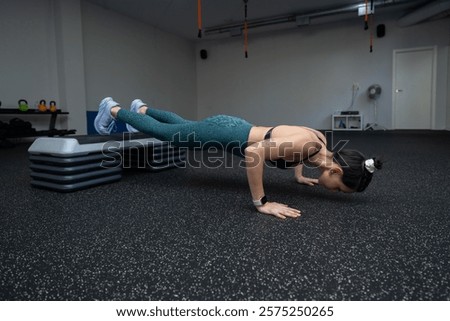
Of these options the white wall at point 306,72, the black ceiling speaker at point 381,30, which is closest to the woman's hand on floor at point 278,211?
the white wall at point 306,72

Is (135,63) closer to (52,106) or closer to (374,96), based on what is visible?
(52,106)

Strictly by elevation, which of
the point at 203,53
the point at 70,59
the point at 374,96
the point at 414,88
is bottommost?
the point at 374,96

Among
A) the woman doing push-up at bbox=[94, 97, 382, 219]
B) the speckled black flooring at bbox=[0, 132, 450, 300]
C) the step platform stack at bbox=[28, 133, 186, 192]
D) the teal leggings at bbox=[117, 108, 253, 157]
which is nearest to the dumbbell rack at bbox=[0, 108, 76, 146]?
the step platform stack at bbox=[28, 133, 186, 192]

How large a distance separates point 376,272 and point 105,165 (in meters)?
1.60

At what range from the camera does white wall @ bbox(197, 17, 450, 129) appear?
21.9ft

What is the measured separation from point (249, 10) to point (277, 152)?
19.5ft

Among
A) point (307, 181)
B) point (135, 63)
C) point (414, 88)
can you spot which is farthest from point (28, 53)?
point (414, 88)

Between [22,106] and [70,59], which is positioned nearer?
[22,106]

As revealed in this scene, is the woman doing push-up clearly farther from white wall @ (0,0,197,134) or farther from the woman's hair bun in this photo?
white wall @ (0,0,197,134)

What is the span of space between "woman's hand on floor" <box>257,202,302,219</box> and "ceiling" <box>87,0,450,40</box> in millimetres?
5513

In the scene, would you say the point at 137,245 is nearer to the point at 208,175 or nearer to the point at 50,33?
the point at 208,175

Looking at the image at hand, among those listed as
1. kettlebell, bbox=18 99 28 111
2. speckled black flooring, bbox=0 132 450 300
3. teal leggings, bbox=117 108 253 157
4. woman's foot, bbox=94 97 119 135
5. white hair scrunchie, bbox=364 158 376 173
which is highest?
kettlebell, bbox=18 99 28 111

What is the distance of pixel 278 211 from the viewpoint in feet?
4.18

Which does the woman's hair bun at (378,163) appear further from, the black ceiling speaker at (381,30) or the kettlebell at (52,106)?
the black ceiling speaker at (381,30)
